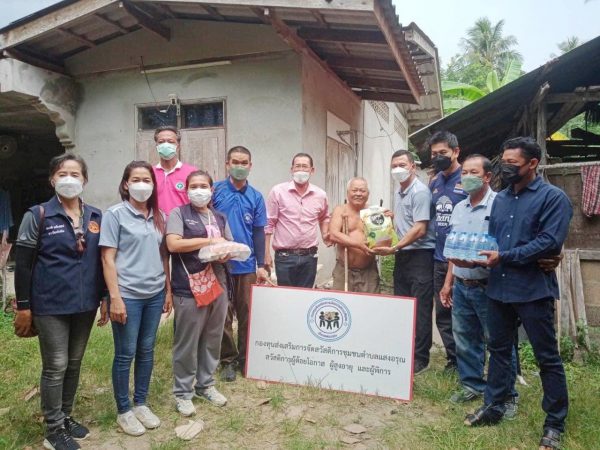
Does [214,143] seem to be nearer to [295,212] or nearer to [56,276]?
[295,212]

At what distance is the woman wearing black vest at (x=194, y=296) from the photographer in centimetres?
319

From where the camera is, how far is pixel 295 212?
4.22 meters

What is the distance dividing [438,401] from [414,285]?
0.95 m

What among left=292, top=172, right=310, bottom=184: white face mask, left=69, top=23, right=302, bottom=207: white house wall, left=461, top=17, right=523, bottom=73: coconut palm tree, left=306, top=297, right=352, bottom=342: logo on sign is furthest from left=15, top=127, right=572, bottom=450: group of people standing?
left=461, top=17, right=523, bottom=73: coconut palm tree

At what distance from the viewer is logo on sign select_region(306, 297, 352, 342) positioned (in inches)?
145

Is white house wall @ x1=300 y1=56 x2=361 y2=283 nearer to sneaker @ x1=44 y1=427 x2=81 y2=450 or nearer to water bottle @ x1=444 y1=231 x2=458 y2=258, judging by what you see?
water bottle @ x1=444 y1=231 x2=458 y2=258

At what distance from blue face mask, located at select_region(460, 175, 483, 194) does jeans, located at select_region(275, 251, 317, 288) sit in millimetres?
1562

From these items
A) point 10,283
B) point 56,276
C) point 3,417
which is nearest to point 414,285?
point 56,276

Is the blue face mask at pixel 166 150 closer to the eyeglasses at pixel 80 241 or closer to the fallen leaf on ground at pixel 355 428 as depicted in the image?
the eyeglasses at pixel 80 241

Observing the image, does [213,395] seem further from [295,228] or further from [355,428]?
[295,228]

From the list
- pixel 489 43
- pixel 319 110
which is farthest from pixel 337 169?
pixel 489 43

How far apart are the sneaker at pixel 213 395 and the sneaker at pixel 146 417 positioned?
41cm

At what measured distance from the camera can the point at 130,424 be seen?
3053 mm

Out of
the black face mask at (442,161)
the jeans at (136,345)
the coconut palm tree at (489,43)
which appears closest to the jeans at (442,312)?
the black face mask at (442,161)
